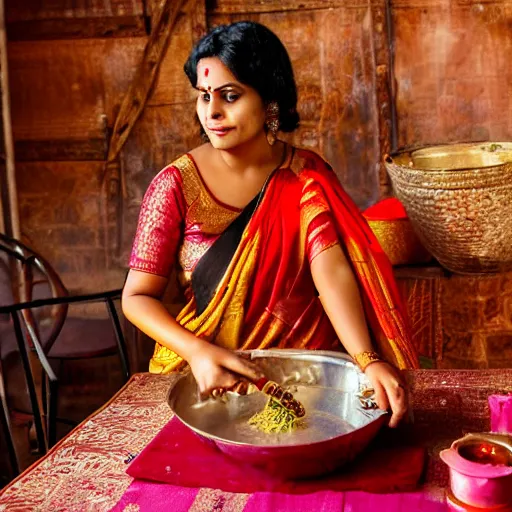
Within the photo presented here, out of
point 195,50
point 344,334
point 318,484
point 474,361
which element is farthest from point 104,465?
point 474,361

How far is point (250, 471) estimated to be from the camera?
1076 mm

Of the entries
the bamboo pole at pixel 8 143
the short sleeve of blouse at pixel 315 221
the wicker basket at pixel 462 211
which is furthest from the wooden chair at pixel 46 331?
the wicker basket at pixel 462 211

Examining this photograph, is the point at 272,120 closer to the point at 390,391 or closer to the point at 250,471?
the point at 390,391

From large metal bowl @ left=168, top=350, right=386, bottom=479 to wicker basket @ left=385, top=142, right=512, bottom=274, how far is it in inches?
42.2

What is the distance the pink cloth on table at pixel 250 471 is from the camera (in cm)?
103

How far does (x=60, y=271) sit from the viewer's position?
10.4 ft

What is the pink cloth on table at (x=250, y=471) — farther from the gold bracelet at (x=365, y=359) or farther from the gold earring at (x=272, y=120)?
the gold earring at (x=272, y=120)

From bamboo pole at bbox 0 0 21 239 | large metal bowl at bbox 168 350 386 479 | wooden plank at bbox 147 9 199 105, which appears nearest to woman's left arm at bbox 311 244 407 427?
large metal bowl at bbox 168 350 386 479

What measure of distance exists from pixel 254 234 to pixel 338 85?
145 centimetres

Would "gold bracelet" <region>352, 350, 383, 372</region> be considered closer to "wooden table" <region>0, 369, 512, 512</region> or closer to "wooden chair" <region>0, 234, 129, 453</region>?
"wooden table" <region>0, 369, 512, 512</region>

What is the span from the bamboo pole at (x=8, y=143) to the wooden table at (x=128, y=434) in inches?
65.5

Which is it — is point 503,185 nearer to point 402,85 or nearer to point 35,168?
point 402,85

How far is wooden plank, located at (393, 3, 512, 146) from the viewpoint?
2.86 m

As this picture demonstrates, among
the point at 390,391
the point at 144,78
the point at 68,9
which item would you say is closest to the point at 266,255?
the point at 390,391
